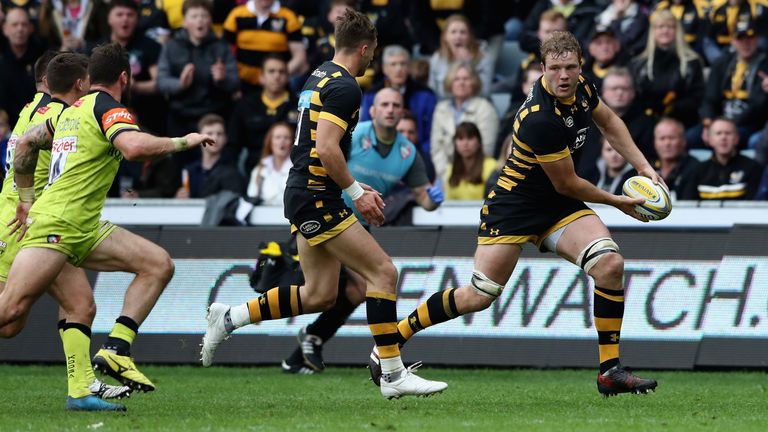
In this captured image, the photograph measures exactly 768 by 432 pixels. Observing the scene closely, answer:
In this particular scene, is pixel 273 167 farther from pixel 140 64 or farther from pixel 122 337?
pixel 122 337

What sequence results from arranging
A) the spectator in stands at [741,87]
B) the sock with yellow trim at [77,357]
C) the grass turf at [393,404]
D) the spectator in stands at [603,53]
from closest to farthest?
the grass turf at [393,404]
the sock with yellow trim at [77,357]
the spectator in stands at [741,87]
the spectator in stands at [603,53]

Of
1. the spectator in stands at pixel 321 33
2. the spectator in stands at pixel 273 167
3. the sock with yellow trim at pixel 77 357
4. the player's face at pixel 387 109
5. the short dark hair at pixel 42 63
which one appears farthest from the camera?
the spectator in stands at pixel 321 33

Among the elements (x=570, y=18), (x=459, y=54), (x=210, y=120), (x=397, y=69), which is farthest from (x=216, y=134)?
(x=570, y=18)

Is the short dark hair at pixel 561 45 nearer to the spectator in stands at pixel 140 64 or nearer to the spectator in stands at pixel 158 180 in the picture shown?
the spectator in stands at pixel 158 180

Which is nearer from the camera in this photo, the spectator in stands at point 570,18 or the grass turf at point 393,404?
the grass turf at point 393,404

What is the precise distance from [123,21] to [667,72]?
6.22 meters

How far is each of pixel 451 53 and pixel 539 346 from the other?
4692 mm

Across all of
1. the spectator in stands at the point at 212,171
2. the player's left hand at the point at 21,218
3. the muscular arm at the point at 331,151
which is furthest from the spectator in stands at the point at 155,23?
the muscular arm at the point at 331,151

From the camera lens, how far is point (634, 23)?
48.2ft

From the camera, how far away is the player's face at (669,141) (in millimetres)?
13117

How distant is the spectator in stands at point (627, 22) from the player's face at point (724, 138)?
179cm

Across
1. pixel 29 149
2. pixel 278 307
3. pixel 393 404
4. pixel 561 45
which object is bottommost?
pixel 393 404

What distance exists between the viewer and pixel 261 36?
15328 millimetres

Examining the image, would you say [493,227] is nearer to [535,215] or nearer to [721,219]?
[535,215]
